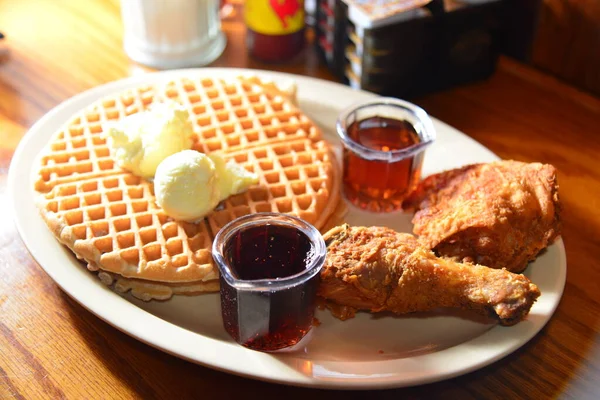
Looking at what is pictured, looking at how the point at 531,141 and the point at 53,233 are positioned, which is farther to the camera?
the point at 531,141

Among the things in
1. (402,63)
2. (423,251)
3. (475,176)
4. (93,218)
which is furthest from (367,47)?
(93,218)

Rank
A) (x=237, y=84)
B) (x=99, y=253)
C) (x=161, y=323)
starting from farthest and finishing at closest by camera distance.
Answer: (x=237, y=84) < (x=99, y=253) < (x=161, y=323)

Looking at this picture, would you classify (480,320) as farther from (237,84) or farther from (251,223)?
(237,84)

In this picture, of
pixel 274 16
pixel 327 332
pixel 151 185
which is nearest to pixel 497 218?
pixel 327 332

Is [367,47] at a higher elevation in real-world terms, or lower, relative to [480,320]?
higher

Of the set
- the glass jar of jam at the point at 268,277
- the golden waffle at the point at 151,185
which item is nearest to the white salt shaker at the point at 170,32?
the golden waffle at the point at 151,185

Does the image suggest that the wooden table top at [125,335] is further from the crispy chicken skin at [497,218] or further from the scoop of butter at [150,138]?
the scoop of butter at [150,138]

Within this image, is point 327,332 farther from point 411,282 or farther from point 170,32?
point 170,32
